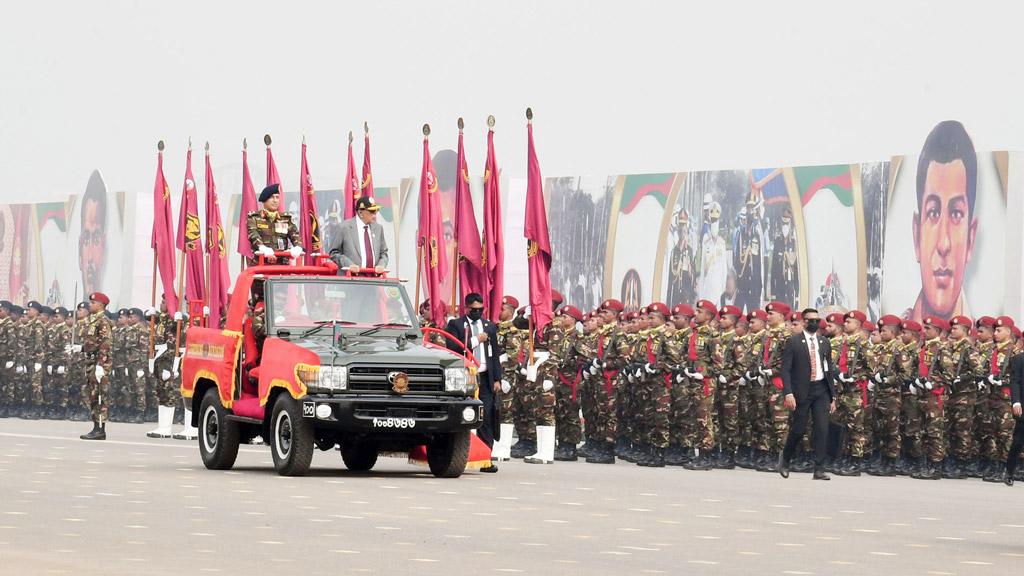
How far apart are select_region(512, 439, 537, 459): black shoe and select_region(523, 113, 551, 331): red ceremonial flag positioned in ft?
4.61

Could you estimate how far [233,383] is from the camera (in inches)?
824

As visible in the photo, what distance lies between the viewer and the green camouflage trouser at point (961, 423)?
2402cm

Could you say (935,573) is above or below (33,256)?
below

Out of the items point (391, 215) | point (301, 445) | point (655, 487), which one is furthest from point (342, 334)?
point (391, 215)

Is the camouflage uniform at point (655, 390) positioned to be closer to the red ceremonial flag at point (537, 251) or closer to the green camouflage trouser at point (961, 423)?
the red ceremonial flag at point (537, 251)

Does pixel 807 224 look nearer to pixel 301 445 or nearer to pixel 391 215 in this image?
pixel 391 215

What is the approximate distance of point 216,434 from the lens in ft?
69.7

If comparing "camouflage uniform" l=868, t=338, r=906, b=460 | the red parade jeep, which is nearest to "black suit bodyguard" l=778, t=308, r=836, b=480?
"camouflage uniform" l=868, t=338, r=906, b=460

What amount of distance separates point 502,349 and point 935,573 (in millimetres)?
13337

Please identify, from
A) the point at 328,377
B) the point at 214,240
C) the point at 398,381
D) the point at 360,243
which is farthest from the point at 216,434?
the point at 214,240

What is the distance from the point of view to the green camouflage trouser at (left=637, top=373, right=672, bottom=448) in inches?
977

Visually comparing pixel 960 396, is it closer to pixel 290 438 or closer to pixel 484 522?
pixel 290 438

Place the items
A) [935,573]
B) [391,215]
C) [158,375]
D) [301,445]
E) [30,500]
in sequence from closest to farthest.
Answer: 1. [935,573]
2. [30,500]
3. [301,445]
4. [158,375]
5. [391,215]

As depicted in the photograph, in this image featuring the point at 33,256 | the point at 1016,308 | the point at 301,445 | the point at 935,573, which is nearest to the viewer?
the point at 935,573
